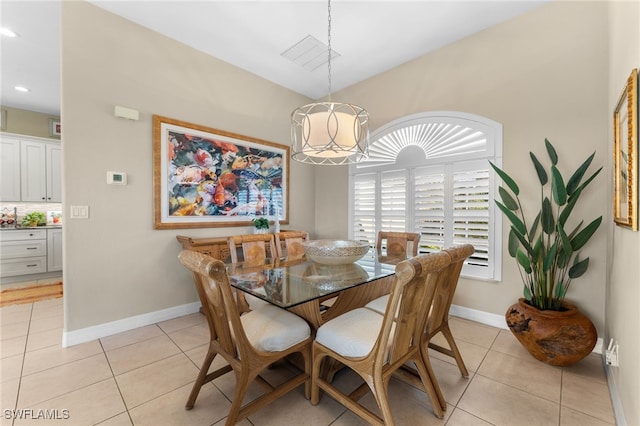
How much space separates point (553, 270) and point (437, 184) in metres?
1.38

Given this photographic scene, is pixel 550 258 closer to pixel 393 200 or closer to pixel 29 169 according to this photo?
pixel 393 200

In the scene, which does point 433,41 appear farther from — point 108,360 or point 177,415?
point 108,360

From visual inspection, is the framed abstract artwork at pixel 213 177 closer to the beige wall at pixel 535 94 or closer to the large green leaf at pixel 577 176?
the beige wall at pixel 535 94

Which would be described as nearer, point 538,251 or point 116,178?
point 538,251

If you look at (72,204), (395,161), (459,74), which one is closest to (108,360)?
(72,204)

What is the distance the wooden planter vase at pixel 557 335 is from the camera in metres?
1.95

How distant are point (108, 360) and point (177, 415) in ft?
3.48

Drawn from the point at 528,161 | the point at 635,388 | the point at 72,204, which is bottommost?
the point at 635,388

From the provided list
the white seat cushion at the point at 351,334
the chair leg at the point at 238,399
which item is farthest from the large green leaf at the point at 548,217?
the chair leg at the point at 238,399

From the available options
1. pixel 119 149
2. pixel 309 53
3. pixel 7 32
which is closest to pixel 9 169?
pixel 7 32

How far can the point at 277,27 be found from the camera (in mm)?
2814

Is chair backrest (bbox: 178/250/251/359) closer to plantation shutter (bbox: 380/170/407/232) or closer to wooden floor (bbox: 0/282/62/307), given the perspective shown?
plantation shutter (bbox: 380/170/407/232)

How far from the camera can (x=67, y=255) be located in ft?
7.89

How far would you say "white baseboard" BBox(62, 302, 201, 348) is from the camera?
241 cm
